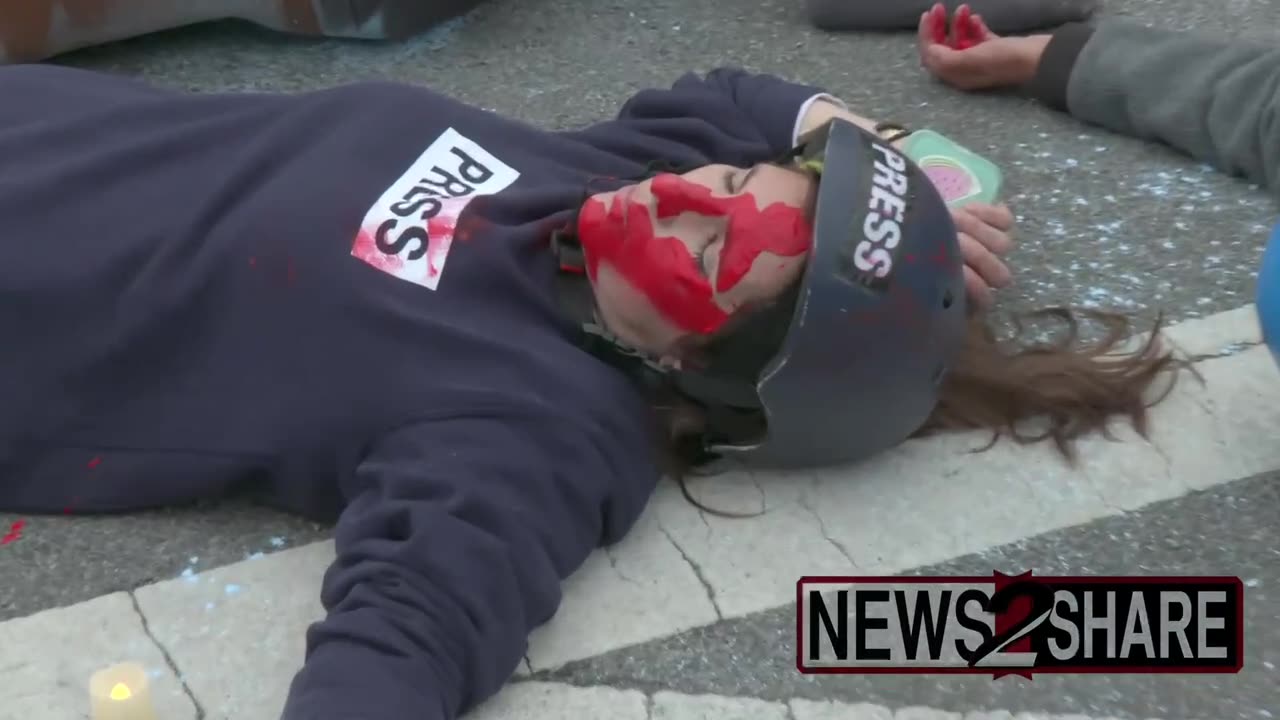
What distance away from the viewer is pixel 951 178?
1.43 m

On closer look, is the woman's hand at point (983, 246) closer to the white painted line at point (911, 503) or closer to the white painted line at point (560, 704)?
the white painted line at point (911, 503)

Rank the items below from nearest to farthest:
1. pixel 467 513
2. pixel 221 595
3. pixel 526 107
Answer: pixel 467 513 → pixel 221 595 → pixel 526 107

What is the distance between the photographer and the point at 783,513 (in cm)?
118

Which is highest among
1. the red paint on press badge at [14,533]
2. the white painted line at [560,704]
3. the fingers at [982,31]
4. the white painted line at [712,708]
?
the fingers at [982,31]

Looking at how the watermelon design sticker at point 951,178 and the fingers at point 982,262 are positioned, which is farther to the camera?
the watermelon design sticker at point 951,178

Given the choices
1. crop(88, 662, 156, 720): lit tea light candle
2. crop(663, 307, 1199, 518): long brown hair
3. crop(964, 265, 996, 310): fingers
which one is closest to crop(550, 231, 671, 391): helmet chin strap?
crop(663, 307, 1199, 518): long brown hair

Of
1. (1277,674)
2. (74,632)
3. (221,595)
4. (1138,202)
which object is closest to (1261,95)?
(1138,202)

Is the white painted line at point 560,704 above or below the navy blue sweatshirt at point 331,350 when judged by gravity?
below

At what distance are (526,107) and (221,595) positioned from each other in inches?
36.1

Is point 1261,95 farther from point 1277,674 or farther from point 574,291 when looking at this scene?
point 574,291

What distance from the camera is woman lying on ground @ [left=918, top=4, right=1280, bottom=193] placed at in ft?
5.05

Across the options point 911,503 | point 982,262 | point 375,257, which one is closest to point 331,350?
point 375,257

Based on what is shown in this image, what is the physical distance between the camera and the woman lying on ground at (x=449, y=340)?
1021 mm

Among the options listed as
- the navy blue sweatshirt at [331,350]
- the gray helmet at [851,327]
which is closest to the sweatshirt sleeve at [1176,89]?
the gray helmet at [851,327]
